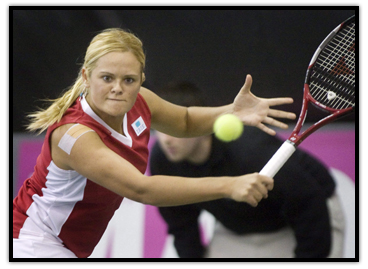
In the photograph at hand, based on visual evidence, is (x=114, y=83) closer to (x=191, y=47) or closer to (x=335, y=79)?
(x=335, y=79)

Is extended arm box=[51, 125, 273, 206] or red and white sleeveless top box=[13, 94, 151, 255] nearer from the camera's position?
extended arm box=[51, 125, 273, 206]

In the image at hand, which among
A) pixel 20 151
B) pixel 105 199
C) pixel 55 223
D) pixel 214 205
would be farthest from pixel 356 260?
pixel 20 151

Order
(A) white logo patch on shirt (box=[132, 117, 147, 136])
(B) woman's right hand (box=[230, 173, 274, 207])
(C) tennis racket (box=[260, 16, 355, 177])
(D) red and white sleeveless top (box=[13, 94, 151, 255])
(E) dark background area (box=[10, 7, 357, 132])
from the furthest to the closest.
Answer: (E) dark background area (box=[10, 7, 357, 132]), (C) tennis racket (box=[260, 16, 355, 177]), (A) white logo patch on shirt (box=[132, 117, 147, 136]), (D) red and white sleeveless top (box=[13, 94, 151, 255]), (B) woman's right hand (box=[230, 173, 274, 207])

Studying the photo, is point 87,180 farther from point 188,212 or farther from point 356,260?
point 356,260

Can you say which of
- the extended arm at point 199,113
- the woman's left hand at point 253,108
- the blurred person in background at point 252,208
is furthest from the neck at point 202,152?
the woman's left hand at point 253,108

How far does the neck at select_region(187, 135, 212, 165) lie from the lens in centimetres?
210

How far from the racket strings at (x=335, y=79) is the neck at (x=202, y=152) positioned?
624 millimetres

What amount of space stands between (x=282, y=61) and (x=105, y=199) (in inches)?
47.8

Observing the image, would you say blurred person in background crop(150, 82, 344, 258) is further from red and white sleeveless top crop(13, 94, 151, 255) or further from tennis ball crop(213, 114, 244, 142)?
red and white sleeveless top crop(13, 94, 151, 255)

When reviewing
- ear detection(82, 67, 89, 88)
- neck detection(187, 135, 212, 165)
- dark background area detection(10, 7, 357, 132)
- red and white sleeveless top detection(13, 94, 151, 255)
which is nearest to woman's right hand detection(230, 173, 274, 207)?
red and white sleeveless top detection(13, 94, 151, 255)

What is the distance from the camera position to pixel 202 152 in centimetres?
212

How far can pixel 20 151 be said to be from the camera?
7.48 feet

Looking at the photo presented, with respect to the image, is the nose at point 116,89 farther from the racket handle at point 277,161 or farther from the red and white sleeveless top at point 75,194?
the racket handle at point 277,161

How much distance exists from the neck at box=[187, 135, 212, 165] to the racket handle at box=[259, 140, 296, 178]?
0.79m
